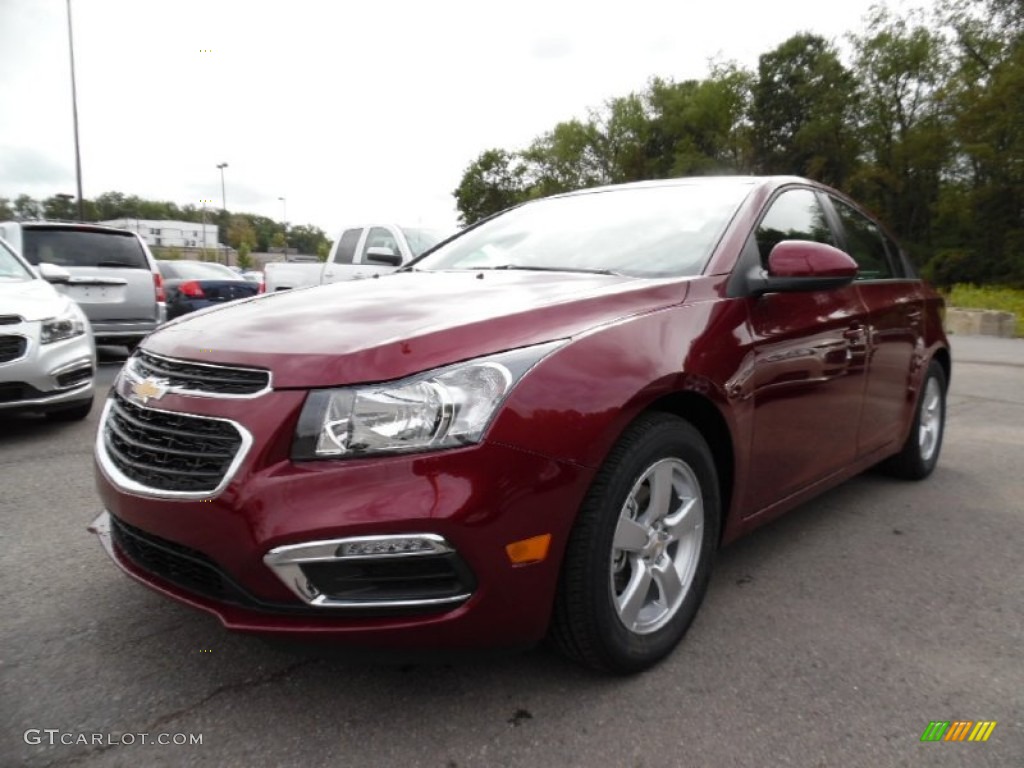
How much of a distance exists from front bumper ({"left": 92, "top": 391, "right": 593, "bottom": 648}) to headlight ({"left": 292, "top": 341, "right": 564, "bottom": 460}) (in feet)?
0.10

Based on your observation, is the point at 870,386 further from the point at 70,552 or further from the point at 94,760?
the point at 70,552

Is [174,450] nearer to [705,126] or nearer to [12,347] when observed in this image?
[12,347]

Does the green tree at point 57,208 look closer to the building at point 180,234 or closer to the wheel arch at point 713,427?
the building at point 180,234

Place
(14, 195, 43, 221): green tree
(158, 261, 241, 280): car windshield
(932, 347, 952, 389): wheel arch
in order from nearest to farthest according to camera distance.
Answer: (932, 347, 952, 389): wheel arch → (158, 261, 241, 280): car windshield → (14, 195, 43, 221): green tree

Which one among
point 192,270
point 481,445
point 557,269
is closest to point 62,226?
point 192,270

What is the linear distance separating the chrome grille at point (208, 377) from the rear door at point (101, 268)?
6.82 metres

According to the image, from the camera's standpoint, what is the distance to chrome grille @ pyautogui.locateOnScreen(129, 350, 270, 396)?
1839 millimetres

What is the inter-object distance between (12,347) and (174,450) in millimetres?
3619

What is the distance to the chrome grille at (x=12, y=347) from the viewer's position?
184 inches

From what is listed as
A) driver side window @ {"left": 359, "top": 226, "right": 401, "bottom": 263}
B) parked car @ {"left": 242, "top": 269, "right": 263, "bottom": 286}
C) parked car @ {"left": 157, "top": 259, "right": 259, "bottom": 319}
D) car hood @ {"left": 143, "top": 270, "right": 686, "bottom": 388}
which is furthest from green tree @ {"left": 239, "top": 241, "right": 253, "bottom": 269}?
car hood @ {"left": 143, "top": 270, "right": 686, "bottom": 388}

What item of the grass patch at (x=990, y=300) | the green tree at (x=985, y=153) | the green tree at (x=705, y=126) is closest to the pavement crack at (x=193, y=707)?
the grass patch at (x=990, y=300)

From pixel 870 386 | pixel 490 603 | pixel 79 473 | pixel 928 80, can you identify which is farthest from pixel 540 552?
pixel 928 80

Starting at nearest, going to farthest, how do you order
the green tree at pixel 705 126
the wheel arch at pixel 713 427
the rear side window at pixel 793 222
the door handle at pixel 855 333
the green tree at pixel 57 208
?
1. the wheel arch at pixel 713 427
2. the rear side window at pixel 793 222
3. the door handle at pixel 855 333
4. the green tree at pixel 705 126
5. the green tree at pixel 57 208

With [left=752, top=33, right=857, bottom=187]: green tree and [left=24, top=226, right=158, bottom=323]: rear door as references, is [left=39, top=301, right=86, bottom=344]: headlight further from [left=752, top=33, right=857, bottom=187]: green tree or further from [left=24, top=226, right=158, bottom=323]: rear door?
[left=752, top=33, right=857, bottom=187]: green tree
